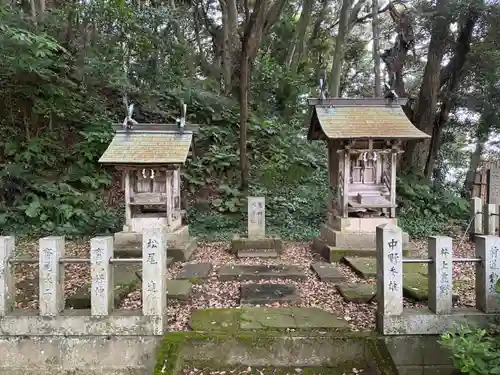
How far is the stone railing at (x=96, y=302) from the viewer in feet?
12.1

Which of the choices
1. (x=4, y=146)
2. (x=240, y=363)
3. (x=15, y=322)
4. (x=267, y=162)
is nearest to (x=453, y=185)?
(x=267, y=162)

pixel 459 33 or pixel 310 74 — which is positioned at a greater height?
pixel 310 74

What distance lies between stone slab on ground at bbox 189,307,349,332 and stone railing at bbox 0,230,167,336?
1.96 feet

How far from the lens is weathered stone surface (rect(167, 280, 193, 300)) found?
4.88 meters

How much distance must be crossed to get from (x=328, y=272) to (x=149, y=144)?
4.53m

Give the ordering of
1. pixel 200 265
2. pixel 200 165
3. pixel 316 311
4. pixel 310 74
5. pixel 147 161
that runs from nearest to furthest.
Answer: pixel 316 311, pixel 200 265, pixel 147 161, pixel 200 165, pixel 310 74

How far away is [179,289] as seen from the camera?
5.11 m

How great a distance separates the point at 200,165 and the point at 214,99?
3.58m

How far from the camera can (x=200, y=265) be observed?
→ 263 inches

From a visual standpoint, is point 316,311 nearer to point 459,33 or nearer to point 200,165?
point 200,165

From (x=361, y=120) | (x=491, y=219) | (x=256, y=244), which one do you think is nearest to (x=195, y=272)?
(x=256, y=244)

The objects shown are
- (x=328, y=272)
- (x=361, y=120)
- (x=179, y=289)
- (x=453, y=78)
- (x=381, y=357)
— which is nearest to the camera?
(x=381, y=357)

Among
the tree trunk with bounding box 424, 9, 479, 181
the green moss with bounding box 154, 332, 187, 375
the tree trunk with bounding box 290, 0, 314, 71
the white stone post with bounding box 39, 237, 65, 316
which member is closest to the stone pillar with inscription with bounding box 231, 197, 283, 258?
the green moss with bounding box 154, 332, 187, 375

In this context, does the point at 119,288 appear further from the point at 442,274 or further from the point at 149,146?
the point at 442,274
